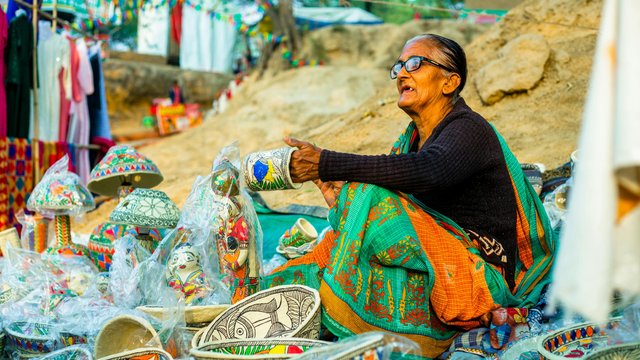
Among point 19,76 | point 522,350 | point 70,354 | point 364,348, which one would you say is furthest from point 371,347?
point 19,76

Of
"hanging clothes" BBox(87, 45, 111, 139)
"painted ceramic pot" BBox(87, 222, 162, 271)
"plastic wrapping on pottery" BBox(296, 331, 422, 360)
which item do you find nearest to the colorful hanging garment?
"hanging clothes" BBox(87, 45, 111, 139)

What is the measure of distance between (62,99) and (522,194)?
576 centimetres

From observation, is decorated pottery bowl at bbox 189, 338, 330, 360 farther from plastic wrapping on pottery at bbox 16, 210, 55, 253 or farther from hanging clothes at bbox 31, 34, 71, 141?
hanging clothes at bbox 31, 34, 71, 141

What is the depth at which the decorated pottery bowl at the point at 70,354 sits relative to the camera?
2262 millimetres

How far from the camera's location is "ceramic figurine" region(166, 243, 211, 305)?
2.68 meters

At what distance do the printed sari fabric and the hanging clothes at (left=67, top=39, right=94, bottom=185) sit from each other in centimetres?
568

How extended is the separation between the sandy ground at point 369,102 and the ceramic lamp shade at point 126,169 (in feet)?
7.27

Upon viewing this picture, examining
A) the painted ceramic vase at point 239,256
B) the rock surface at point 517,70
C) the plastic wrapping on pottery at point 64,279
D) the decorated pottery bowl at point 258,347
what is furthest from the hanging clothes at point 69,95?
the decorated pottery bowl at point 258,347

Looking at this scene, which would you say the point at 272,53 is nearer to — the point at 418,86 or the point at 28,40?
the point at 28,40

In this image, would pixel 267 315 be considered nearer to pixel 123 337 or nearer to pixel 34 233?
pixel 123 337

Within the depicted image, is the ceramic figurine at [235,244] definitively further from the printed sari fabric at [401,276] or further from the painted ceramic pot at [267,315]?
the printed sari fabric at [401,276]

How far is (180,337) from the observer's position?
232 cm

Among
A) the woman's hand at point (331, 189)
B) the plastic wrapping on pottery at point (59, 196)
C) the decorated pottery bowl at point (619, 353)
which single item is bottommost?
the plastic wrapping on pottery at point (59, 196)

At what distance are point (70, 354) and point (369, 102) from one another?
6832mm
